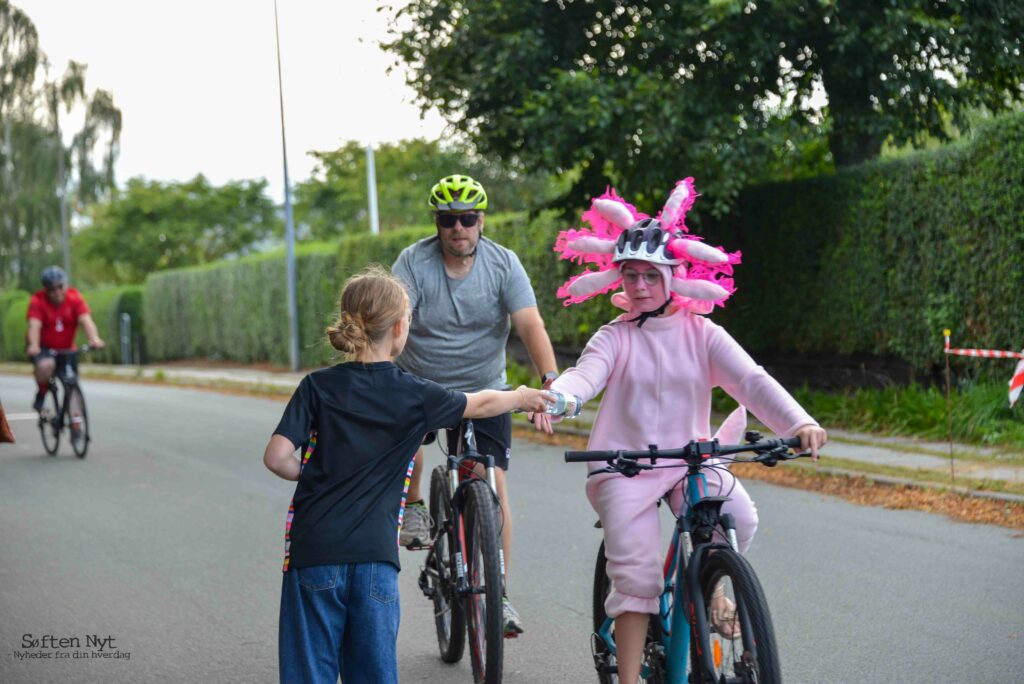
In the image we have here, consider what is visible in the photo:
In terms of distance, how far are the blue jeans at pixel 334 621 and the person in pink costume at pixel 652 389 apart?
71 cm

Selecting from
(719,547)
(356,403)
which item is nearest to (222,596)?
(356,403)

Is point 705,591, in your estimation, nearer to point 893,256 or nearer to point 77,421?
point 893,256

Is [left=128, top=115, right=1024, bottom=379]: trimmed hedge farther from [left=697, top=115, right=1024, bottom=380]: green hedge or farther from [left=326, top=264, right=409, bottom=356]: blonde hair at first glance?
[left=326, top=264, right=409, bottom=356]: blonde hair

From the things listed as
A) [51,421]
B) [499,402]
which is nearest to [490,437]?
[499,402]

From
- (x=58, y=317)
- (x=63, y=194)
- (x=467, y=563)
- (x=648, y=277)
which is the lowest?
(x=467, y=563)

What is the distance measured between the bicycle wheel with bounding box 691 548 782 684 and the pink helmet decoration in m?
0.90

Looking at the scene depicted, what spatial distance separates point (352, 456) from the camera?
365 centimetres

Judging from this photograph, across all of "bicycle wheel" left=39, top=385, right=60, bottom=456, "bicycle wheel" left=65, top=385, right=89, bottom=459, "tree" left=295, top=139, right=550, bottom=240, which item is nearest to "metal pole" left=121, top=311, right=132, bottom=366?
"tree" left=295, top=139, right=550, bottom=240

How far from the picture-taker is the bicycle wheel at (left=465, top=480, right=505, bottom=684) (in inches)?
177

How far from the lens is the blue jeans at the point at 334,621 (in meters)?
3.58

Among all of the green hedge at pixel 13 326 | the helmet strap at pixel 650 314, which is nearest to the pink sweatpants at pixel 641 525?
the helmet strap at pixel 650 314

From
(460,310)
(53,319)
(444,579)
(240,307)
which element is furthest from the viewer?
(240,307)

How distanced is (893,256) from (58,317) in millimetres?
8652

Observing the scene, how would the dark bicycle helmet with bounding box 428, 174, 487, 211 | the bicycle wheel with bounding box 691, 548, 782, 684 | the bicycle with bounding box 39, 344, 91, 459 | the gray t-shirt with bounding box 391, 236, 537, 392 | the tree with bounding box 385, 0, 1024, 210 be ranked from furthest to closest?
1. the bicycle with bounding box 39, 344, 91, 459
2. the tree with bounding box 385, 0, 1024, 210
3. the gray t-shirt with bounding box 391, 236, 537, 392
4. the dark bicycle helmet with bounding box 428, 174, 487, 211
5. the bicycle wheel with bounding box 691, 548, 782, 684
